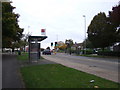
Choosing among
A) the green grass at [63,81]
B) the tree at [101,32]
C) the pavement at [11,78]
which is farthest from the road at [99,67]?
the tree at [101,32]

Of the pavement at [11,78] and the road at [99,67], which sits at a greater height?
the pavement at [11,78]

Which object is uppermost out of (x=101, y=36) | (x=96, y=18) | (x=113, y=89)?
(x=96, y=18)

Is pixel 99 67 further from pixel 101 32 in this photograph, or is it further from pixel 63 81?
pixel 101 32

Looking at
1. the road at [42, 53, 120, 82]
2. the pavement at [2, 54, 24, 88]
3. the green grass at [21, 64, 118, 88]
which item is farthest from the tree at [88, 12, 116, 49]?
the green grass at [21, 64, 118, 88]

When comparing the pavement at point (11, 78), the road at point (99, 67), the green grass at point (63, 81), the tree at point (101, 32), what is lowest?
the road at point (99, 67)

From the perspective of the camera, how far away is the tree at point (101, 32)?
3959 cm

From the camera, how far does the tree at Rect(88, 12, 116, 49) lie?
1559 inches

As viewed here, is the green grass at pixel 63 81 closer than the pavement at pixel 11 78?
Yes

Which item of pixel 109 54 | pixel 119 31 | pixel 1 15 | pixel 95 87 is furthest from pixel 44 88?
pixel 109 54

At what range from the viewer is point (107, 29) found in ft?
131

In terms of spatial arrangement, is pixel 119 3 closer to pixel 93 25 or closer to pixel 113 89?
pixel 93 25

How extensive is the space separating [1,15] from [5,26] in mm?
2775

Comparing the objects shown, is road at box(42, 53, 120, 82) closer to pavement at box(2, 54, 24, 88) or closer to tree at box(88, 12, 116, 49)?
pavement at box(2, 54, 24, 88)

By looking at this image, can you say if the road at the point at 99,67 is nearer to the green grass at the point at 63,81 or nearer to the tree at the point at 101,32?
the green grass at the point at 63,81
